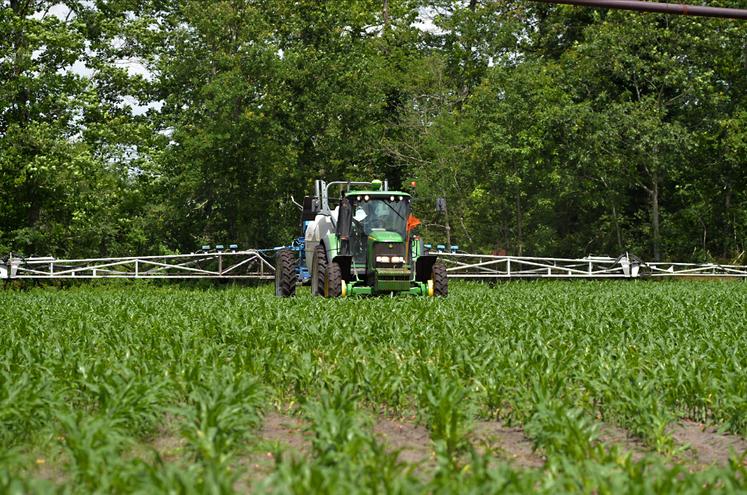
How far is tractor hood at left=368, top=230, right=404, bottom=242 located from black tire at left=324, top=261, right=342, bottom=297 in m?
0.89

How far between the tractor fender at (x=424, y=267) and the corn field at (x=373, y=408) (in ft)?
25.4

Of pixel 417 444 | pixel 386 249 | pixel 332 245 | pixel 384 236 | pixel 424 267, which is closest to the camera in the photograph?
pixel 417 444

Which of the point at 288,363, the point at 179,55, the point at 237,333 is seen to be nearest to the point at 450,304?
the point at 237,333

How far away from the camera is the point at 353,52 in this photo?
1590 inches

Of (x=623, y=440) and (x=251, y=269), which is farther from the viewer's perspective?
(x=251, y=269)

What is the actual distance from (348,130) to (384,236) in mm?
20667

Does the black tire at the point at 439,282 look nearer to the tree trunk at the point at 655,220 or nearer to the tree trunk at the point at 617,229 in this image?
the tree trunk at the point at 655,220

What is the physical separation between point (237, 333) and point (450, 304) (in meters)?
5.91

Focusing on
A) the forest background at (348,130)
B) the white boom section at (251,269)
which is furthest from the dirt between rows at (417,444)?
the forest background at (348,130)

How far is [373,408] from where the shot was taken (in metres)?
7.96

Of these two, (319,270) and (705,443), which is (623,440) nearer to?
(705,443)

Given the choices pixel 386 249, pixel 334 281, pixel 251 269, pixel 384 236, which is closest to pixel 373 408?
pixel 334 281

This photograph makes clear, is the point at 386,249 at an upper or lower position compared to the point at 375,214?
lower

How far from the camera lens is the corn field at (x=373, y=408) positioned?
533 centimetres
